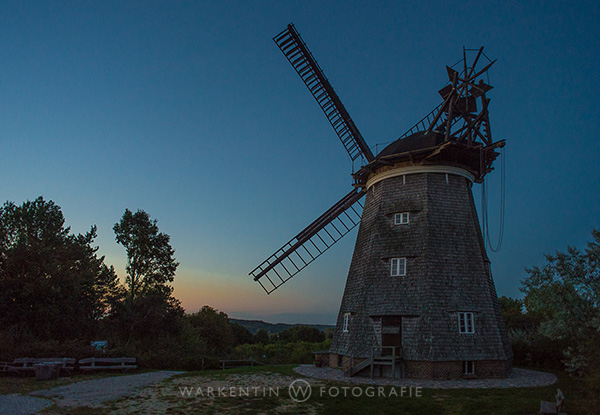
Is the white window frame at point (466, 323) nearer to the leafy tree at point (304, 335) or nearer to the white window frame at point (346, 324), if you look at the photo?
the white window frame at point (346, 324)

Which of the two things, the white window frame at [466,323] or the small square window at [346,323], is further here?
the small square window at [346,323]

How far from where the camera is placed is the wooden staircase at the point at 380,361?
18.4m

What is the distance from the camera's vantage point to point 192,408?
1220 centimetres

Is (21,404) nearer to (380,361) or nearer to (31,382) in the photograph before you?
(31,382)

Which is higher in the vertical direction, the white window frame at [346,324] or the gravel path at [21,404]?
the white window frame at [346,324]

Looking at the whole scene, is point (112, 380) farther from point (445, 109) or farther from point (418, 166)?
point (445, 109)

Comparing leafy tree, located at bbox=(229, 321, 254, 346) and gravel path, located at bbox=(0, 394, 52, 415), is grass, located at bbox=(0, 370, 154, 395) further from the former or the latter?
leafy tree, located at bbox=(229, 321, 254, 346)

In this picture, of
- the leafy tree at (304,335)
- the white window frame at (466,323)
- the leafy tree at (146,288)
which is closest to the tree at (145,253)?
the leafy tree at (146,288)

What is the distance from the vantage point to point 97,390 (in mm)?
15227

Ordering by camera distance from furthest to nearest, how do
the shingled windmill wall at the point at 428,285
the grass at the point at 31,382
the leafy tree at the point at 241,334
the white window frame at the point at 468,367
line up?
the leafy tree at the point at 241,334 → the shingled windmill wall at the point at 428,285 → the white window frame at the point at 468,367 → the grass at the point at 31,382

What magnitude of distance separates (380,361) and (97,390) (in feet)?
38.4

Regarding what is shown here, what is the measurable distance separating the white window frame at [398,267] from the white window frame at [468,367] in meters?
4.69

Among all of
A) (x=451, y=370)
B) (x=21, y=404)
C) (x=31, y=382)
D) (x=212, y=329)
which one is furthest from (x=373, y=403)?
(x=212, y=329)

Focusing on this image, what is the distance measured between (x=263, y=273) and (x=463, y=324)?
1132cm
